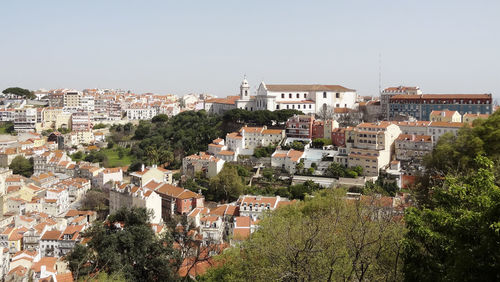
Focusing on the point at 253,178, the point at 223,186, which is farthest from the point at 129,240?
the point at 253,178

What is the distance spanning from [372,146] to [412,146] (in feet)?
7.99

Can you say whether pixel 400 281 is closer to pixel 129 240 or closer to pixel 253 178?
pixel 129 240

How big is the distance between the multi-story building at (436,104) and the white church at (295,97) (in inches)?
180

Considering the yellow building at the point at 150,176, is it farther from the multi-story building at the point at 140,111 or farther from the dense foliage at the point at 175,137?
the multi-story building at the point at 140,111

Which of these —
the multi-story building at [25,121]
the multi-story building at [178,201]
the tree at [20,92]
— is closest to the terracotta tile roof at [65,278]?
the multi-story building at [178,201]

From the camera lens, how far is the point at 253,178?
90.3ft

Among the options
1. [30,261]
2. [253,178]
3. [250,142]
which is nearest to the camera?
[30,261]

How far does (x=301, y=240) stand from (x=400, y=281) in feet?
5.98

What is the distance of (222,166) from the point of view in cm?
2878

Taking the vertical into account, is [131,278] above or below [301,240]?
below

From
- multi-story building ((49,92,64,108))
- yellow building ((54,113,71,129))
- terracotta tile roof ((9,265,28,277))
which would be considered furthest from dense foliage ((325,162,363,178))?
multi-story building ((49,92,64,108))

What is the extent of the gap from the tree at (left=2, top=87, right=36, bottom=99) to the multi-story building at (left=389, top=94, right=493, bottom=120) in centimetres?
4380

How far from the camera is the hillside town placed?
Result: 813 inches

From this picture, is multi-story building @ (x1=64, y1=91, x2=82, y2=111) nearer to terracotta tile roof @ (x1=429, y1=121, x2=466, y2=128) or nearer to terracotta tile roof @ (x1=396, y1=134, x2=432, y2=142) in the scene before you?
terracotta tile roof @ (x1=396, y1=134, x2=432, y2=142)
